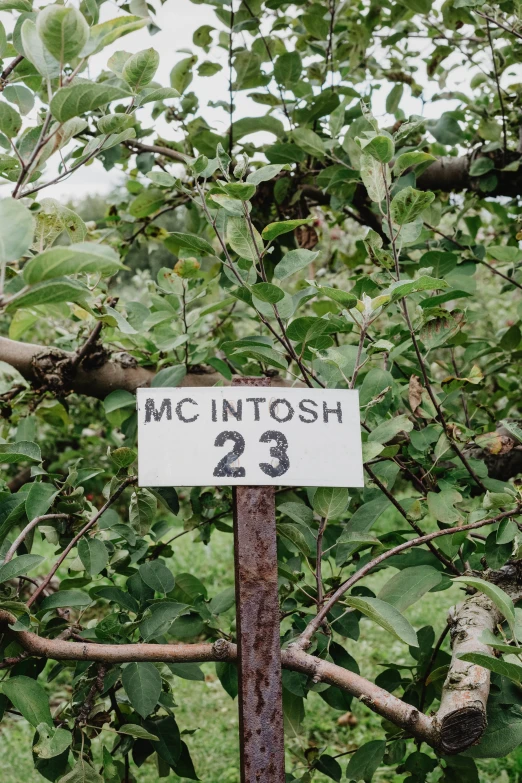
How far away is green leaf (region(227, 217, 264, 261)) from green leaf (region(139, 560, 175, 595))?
1.52 ft

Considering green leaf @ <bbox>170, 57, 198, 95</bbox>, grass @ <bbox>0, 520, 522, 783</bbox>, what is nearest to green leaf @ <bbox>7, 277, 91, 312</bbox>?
green leaf @ <bbox>170, 57, 198, 95</bbox>

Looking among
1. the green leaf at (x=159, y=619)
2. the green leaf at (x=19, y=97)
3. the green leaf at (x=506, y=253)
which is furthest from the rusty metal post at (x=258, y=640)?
the green leaf at (x=506, y=253)

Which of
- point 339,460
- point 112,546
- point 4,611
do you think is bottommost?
point 112,546

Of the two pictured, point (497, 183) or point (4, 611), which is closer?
point (4, 611)

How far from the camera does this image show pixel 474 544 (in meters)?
1.08

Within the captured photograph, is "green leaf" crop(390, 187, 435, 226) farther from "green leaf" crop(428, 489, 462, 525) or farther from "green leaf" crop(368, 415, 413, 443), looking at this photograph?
"green leaf" crop(428, 489, 462, 525)

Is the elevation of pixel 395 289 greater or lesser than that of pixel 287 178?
greater

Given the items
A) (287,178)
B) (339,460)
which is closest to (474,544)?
(339,460)

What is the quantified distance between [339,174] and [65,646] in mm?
957

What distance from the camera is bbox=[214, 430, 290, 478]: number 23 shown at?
0.83 metres

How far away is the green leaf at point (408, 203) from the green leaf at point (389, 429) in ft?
0.86

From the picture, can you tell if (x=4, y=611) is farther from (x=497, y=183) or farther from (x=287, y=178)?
(x=497, y=183)

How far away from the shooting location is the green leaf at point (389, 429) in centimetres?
95

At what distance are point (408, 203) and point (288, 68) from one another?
74 centimetres
